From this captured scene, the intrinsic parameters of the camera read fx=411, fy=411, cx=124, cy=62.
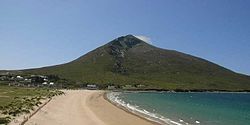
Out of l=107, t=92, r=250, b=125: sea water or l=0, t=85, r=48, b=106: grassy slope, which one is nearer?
l=107, t=92, r=250, b=125: sea water

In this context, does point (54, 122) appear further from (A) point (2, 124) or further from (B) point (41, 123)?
(A) point (2, 124)

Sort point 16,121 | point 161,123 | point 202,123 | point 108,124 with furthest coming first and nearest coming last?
point 202,123 → point 161,123 → point 108,124 → point 16,121

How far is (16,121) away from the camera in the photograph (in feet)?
118

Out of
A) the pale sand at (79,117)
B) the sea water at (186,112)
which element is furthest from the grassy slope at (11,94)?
the sea water at (186,112)

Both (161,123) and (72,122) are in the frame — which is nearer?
(72,122)

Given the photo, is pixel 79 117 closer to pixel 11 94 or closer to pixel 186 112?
pixel 186 112

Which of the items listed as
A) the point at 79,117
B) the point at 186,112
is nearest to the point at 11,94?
the point at 186,112

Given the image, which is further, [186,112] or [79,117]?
[186,112]

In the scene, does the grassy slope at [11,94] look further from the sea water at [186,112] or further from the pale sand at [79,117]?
the sea water at [186,112]

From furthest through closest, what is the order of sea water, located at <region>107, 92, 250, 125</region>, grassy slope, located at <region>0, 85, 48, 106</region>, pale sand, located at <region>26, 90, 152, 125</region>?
grassy slope, located at <region>0, 85, 48, 106</region>
sea water, located at <region>107, 92, 250, 125</region>
pale sand, located at <region>26, 90, 152, 125</region>

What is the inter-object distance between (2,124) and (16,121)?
10.4ft

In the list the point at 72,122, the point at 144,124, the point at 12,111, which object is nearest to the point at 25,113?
the point at 12,111

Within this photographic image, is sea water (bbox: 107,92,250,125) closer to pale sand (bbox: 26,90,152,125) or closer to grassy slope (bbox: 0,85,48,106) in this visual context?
pale sand (bbox: 26,90,152,125)

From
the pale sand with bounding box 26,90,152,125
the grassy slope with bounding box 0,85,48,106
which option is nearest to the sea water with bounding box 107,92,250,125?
the pale sand with bounding box 26,90,152,125
